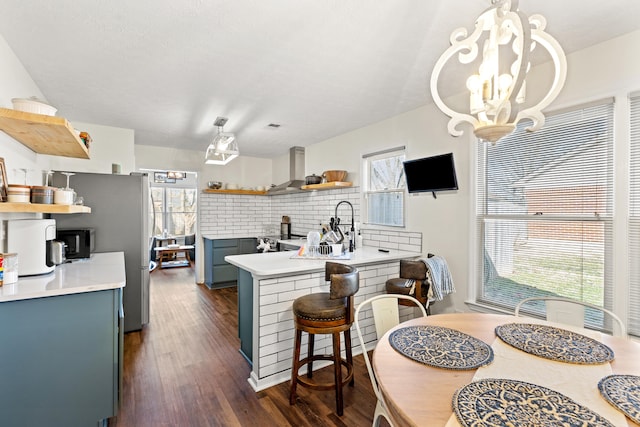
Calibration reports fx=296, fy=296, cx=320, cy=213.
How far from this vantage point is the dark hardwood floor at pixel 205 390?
6.18ft

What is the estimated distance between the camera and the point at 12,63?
201cm

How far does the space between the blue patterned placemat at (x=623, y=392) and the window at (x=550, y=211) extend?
4.15ft

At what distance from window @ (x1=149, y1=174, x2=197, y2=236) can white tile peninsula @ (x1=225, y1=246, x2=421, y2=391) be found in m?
6.34

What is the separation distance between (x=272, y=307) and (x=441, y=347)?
135cm

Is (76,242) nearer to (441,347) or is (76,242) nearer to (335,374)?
(335,374)

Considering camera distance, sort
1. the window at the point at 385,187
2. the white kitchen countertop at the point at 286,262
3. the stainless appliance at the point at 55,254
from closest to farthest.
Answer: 1. the stainless appliance at the point at 55,254
2. the white kitchen countertop at the point at 286,262
3. the window at the point at 385,187

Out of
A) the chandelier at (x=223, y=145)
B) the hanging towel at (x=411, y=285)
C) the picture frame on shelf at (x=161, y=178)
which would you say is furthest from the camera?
the picture frame on shelf at (x=161, y=178)

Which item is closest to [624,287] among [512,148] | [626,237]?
[626,237]

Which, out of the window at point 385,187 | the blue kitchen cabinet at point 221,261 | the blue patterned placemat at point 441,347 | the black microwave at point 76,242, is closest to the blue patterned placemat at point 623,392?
the blue patterned placemat at point 441,347

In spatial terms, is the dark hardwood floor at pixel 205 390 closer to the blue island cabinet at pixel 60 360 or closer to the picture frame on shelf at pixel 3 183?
the blue island cabinet at pixel 60 360

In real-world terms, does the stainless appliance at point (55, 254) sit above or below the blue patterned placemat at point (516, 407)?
above

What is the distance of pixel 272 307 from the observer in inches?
89.4

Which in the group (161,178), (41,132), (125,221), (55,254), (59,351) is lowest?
(59,351)

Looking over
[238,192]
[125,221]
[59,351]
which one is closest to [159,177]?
[238,192]
